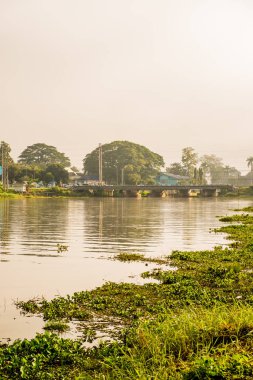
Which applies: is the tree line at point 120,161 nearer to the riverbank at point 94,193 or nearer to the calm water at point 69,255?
the riverbank at point 94,193

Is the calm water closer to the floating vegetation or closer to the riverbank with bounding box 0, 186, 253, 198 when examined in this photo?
the floating vegetation

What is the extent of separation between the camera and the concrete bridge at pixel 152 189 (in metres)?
134

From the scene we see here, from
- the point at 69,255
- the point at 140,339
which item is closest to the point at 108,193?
the point at 69,255

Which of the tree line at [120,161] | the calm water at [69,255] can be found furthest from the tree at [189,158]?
the calm water at [69,255]

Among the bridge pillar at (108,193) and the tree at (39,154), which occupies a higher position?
the tree at (39,154)

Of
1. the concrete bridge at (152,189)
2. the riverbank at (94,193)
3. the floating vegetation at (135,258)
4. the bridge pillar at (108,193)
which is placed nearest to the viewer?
the floating vegetation at (135,258)

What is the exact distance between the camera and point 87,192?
13800 cm

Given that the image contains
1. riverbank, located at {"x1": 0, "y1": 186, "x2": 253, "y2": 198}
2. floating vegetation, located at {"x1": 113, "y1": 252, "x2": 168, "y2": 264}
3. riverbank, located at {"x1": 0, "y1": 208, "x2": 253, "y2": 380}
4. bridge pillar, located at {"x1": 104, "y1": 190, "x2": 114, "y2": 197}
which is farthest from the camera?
bridge pillar, located at {"x1": 104, "y1": 190, "x2": 114, "y2": 197}

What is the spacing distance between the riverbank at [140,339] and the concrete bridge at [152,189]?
119492 millimetres

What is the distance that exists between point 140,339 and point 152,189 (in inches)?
5082

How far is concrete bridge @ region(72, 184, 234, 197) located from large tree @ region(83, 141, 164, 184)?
27.4 m

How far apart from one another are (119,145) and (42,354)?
594ft

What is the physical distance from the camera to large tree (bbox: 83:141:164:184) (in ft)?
603

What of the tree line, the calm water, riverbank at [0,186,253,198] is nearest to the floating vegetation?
the calm water
